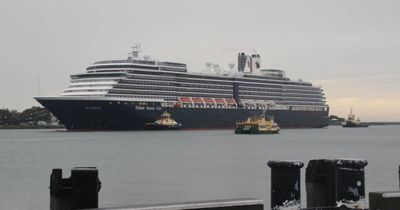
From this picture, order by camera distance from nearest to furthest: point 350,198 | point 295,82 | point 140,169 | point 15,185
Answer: point 350,198 < point 15,185 < point 140,169 < point 295,82

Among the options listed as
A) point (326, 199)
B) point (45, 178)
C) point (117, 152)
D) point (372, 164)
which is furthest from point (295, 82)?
point (326, 199)

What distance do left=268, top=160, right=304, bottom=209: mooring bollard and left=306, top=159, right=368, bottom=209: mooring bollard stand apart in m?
0.40

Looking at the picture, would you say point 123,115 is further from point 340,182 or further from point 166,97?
point 340,182

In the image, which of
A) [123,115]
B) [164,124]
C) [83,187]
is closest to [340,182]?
[83,187]

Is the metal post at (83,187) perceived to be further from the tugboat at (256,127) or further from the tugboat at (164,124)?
the tugboat at (164,124)

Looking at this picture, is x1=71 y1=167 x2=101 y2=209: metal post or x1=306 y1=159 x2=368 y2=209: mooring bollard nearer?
x1=71 y1=167 x2=101 y2=209: metal post

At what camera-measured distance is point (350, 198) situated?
5734 mm

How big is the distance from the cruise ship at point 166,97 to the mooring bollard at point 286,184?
82.9 m

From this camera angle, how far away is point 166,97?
97.0 metres

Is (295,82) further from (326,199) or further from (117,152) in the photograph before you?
(326,199)

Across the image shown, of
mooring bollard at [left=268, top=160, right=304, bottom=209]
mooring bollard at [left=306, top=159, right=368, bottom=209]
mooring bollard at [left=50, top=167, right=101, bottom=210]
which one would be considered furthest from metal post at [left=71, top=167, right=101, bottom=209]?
mooring bollard at [left=306, top=159, right=368, bottom=209]

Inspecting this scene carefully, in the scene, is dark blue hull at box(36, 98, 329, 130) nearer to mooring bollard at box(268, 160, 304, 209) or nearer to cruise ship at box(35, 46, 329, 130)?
cruise ship at box(35, 46, 329, 130)

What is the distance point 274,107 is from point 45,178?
87.2 m

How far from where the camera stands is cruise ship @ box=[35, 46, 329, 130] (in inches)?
3509
